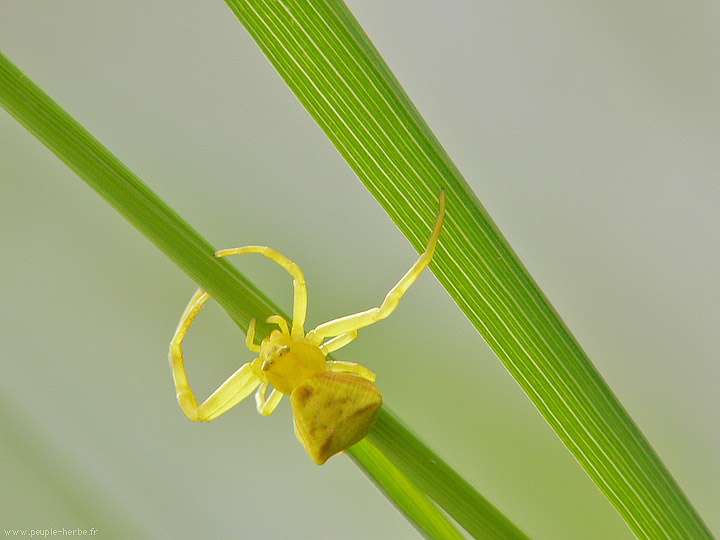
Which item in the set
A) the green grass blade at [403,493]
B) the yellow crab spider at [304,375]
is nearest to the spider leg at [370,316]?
the yellow crab spider at [304,375]

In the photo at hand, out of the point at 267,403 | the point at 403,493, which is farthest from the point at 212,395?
the point at 403,493

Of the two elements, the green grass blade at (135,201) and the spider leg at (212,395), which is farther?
the spider leg at (212,395)

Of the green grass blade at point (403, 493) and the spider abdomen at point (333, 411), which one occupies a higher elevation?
the spider abdomen at point (333, 411)

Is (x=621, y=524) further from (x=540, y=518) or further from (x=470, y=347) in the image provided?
(x=470, y=347)

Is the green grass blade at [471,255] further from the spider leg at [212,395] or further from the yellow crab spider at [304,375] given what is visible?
the spider leg at [212,395]

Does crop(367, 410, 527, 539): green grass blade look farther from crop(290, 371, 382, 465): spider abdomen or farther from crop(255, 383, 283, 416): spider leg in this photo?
crop(255, 383, 283, 416): spider leg

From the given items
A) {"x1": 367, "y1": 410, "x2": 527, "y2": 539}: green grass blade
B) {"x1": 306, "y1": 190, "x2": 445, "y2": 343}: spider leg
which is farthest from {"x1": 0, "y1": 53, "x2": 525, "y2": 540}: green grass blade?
{"x1": 306, "y1": 190, "x2": 445, "y2": 343}: spider leg
